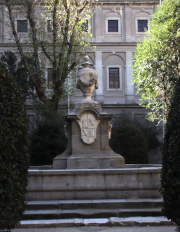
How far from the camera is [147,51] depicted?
1939 cm

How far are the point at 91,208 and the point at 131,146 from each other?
1044 centimetres

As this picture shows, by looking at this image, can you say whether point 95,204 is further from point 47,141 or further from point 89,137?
point 47,141

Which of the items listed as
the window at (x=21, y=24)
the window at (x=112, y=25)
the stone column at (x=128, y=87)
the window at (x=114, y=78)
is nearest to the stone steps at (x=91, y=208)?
the window at (x=21, y=24)

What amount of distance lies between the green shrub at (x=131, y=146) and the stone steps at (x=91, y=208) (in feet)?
32.1

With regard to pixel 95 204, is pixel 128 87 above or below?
above

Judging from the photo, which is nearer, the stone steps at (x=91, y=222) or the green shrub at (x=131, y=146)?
the stone steps at (x=91, y=222)

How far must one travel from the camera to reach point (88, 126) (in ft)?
29.5

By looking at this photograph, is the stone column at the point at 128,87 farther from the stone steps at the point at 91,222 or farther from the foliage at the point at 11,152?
the foliage at the point at 11,152

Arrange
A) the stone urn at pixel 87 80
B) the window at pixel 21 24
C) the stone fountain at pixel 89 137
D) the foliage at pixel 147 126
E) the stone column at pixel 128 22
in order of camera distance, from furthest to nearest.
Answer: the stone column at pixel 128 22, the foliage at pixel 147 126, the window at pixel 21 24, the stone urn at pixel 87 80, the stone fountain at pixel 89 137

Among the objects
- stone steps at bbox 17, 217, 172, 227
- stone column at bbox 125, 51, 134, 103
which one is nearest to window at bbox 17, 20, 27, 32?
stone column at bbox 125, 51, 134, 103

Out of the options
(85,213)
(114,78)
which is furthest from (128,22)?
(85,213)

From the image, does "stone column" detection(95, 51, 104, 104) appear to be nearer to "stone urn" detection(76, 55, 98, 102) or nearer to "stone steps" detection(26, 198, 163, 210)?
"stone urn" detection(76, 55, 98, 102)

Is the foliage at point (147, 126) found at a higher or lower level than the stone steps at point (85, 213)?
higher

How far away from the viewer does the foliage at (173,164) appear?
464 centimetres
